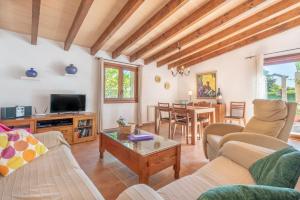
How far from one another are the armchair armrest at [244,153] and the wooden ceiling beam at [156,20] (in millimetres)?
2165

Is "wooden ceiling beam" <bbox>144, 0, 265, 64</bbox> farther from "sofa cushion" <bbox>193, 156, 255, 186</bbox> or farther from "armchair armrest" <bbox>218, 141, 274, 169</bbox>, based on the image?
"sofa cushion" <bbox>193, 156, 255, 186</bbox>

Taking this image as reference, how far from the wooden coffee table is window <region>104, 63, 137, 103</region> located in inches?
100

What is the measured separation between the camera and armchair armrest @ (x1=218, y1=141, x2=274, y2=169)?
1347 mm

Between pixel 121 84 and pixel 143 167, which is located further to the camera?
pixel 121 84

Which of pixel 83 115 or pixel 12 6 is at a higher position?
pixel 12 6

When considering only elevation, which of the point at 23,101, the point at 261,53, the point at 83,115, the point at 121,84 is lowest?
the point at 83,115

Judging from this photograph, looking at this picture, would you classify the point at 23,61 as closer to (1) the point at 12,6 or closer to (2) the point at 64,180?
(1) the point at 12,6

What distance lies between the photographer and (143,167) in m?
1.65

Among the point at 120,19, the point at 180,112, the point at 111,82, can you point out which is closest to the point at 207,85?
the point at 180,112

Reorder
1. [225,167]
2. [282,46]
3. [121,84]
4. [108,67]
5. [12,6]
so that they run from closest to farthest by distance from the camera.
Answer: [225,167]
[12,6]
[282,46]
[108,67]
[121,84]

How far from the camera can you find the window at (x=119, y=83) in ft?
15.0

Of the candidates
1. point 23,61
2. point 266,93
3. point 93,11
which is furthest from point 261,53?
point 23,61

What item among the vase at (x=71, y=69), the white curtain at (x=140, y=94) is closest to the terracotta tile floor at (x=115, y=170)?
the vase at (x=71, y=69)

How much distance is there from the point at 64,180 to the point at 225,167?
1.34m
